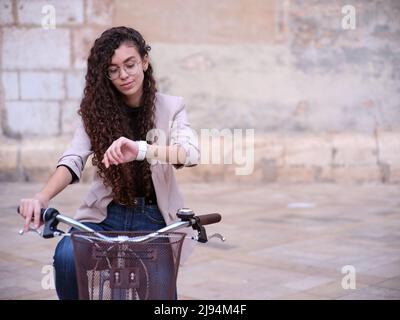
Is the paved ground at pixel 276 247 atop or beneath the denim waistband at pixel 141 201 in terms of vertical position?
beneath

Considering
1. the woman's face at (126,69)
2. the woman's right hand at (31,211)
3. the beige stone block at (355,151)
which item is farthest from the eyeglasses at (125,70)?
the beige stone block at (355,151)

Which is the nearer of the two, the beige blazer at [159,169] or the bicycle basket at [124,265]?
the bicycle basket at [124,265]

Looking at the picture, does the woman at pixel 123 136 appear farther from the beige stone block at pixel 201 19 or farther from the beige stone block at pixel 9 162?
the beige stone block at pixel 9 162

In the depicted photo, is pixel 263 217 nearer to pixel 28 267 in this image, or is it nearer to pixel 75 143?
pixel 28 267

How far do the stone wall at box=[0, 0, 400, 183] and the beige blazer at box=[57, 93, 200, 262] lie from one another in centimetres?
671

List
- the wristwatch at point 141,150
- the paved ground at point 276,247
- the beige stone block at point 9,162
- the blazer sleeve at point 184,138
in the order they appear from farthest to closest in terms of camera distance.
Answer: the beige stone block at point 9,162 < the paved ground at point 276,247 < the blazer sleeve at point 184,138 < the wristwatch at point 141,150

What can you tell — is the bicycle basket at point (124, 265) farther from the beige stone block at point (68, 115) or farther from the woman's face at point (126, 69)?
the beige stone block at point (68, 115)

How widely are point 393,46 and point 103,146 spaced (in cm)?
786

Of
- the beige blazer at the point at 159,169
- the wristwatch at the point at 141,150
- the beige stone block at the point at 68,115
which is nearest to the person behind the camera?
the wristwatch at the point at 141,150

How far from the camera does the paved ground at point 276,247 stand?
4.57 m

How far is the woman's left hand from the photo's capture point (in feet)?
6.82

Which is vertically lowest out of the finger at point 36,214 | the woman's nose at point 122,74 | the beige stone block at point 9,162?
the beige stone block at point 9,162

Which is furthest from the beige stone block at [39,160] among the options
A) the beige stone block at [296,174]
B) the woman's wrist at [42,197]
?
the woman's wrist at [42,197]

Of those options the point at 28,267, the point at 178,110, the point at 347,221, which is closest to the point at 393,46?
the point at 347,221
